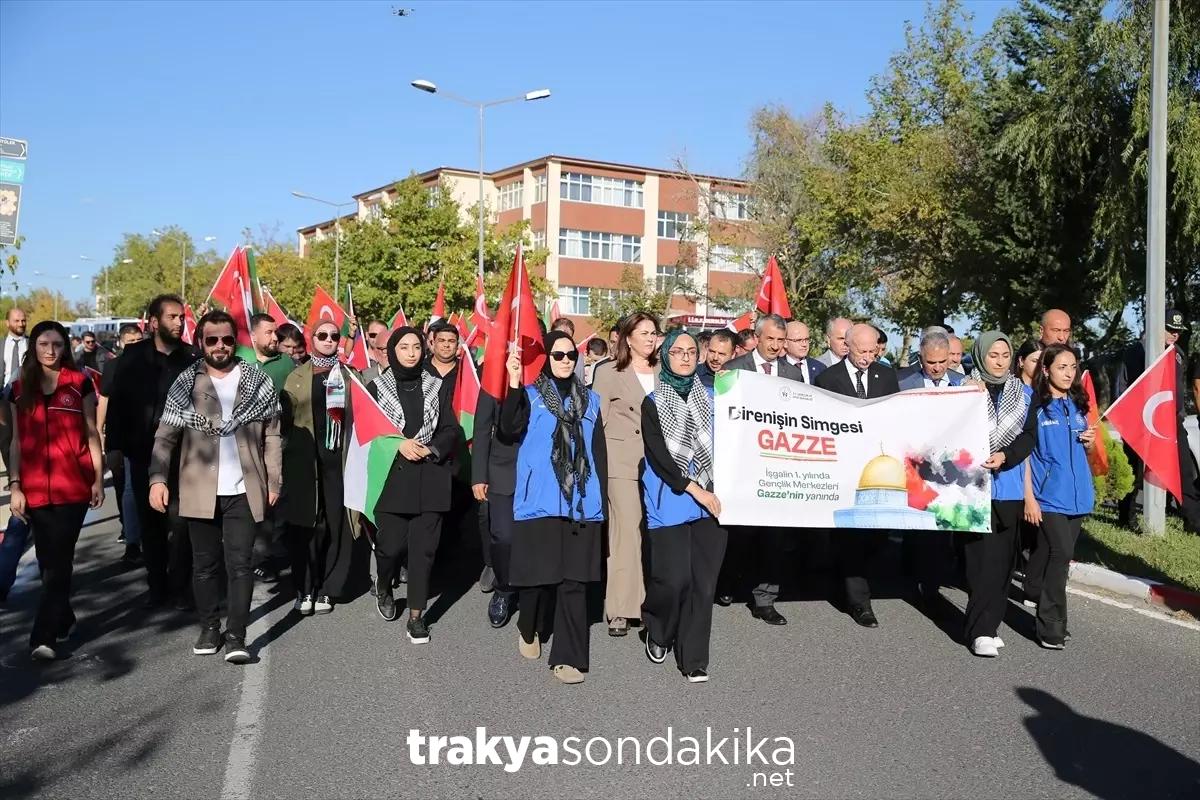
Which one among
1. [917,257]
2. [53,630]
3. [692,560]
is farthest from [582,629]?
[917,257]

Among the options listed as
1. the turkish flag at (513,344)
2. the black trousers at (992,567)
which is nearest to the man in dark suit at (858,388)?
the black trousers at (992,567)

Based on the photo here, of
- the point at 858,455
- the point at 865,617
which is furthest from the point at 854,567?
the point at 858,455

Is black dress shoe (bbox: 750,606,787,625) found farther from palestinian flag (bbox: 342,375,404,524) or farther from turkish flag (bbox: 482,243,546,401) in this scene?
palestinian flag (bbox: 342,375,404,524)

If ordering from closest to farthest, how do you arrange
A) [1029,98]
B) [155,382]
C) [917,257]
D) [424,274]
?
1. [155,382]
2. [1029,98]
3. [917,257]
4. [424,274]

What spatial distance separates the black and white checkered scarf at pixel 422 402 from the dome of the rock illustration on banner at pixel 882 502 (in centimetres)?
266

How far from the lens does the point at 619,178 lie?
233 ft

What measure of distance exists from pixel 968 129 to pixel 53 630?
3080 cm

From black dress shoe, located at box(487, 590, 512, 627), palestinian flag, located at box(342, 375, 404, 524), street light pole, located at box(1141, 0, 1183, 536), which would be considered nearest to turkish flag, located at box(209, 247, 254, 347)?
palestinian flag, located at box(342, 375, 404, 524)

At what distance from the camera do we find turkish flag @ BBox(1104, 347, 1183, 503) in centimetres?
830

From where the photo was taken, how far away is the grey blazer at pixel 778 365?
9148mm

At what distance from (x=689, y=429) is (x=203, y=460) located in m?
2.75

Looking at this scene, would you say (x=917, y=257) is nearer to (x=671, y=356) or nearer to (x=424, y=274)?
(x=424, y=274)

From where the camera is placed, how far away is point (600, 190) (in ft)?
232

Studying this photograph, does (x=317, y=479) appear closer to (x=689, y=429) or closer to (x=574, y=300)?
(x=689, y=429)
